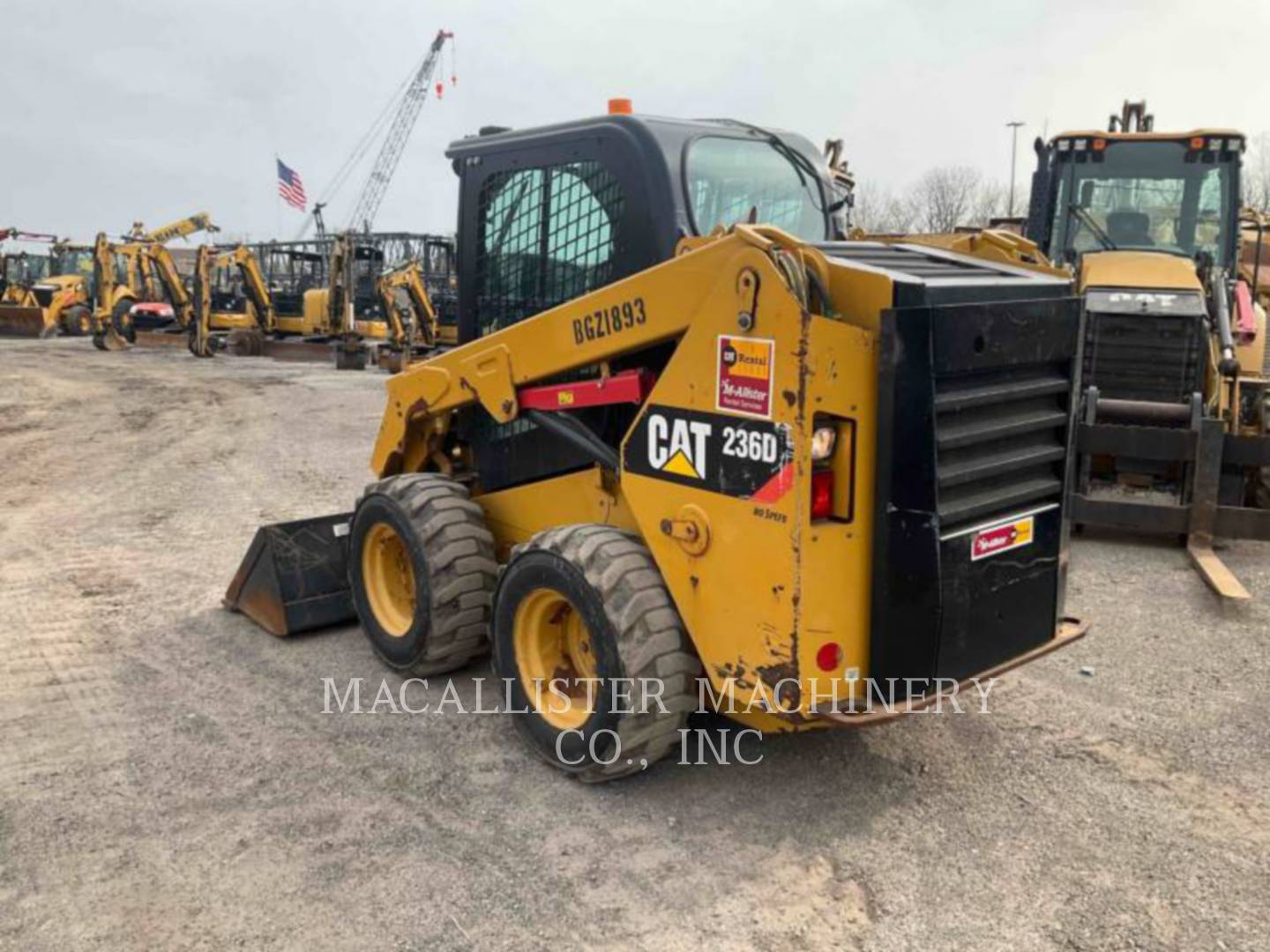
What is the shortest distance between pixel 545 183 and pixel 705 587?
1982mm

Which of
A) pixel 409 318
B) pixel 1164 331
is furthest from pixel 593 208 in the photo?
pixel 409 318

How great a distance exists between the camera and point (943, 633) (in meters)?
3.13

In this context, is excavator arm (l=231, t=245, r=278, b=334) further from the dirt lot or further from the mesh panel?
the mesh panel

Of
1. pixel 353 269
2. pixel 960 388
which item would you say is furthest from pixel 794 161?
pixel 353 269

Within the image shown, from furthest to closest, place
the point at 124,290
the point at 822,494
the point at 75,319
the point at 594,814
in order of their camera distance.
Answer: the point at 75,319
the point at 124,290
the point at 594,814
the point at 822,494

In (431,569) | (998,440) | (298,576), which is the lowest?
(298,576)

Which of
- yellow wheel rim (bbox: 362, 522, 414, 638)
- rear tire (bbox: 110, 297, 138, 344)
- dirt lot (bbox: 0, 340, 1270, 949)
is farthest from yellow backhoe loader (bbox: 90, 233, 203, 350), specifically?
yellow wheel rim (bbox: 362, 522, 414, 638)

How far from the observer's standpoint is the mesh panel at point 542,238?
4094 mm

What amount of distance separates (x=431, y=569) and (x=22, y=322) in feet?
94.3

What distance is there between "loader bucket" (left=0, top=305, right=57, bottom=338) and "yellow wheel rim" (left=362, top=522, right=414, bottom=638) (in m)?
27.7

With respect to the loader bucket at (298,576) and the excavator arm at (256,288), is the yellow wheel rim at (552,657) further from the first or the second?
the excavator arm at (256,288)

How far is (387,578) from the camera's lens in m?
4.86

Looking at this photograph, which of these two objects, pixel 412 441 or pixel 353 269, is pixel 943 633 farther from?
pixel 353 269

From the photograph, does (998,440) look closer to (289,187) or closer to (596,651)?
(596,651)
